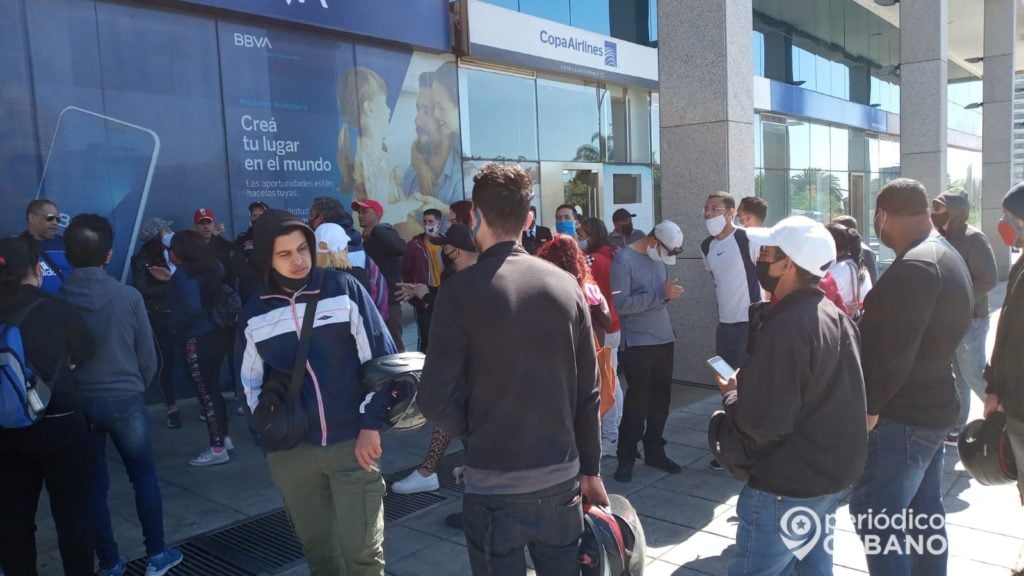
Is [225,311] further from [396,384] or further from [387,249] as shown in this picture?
[396,384]

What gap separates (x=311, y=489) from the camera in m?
3.07

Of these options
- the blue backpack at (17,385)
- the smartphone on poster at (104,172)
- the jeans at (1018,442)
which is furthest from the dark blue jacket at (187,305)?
the jeans at (1018,442)

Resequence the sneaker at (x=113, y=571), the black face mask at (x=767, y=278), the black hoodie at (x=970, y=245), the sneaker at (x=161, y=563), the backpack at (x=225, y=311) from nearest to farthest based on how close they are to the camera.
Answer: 1. the black face mask at (x=767, y=278)
2. the sneaker at (x=113, y=571)
3. the sneaker at (x=161, y=563)
4. the black hoodie at (x=970, y=245)
5. the backpack at (x=225, y=311)

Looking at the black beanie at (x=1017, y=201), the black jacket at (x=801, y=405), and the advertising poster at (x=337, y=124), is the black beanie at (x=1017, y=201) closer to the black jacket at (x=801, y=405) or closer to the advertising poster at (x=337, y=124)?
the black jacket at (x=801, y=405)

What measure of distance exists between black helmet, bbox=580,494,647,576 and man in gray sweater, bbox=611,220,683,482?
2675mm

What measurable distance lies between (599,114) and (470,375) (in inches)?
467

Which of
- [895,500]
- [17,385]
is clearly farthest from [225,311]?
[895,500]

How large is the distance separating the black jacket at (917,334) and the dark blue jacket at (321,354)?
6.64 feet

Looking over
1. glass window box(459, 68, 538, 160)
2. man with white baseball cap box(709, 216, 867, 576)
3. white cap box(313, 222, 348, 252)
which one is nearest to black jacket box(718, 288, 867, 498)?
man with white baseball cap box(709, 216, 867, 576)

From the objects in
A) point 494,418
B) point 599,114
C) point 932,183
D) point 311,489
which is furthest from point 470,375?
point 932,183

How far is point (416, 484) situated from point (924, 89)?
11736 millimetres

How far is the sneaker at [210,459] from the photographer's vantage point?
19.7 feet

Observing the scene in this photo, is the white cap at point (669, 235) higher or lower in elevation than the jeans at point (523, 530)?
higher

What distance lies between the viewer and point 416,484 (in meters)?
5.22
